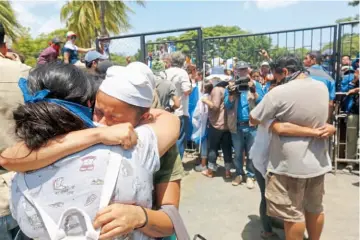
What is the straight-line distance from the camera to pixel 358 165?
5.14 m

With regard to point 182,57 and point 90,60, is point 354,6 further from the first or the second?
point 90,60

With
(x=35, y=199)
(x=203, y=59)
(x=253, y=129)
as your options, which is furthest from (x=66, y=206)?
(x=203, y=59)

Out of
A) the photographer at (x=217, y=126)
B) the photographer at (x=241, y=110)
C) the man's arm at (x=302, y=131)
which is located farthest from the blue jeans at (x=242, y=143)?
the man's arm at (x=302, y=131)

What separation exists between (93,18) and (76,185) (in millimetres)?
25344

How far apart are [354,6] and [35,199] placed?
26.2 m

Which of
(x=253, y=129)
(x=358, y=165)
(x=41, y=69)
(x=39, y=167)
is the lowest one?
(x=358, y=165)

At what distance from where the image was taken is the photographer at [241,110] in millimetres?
4410

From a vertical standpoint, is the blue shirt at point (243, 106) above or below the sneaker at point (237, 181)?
above

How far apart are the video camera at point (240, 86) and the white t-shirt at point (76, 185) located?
139 inches

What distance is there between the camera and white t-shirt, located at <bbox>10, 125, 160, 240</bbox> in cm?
93

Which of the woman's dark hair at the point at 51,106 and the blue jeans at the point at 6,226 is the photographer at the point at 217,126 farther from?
the woman's dark hair at the point at 51,106

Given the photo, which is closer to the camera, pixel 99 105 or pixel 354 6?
pixel 99 105

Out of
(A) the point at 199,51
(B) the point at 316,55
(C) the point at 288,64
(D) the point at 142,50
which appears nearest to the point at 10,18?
(D) the point at 142,50

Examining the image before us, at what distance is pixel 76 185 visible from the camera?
93 cm
